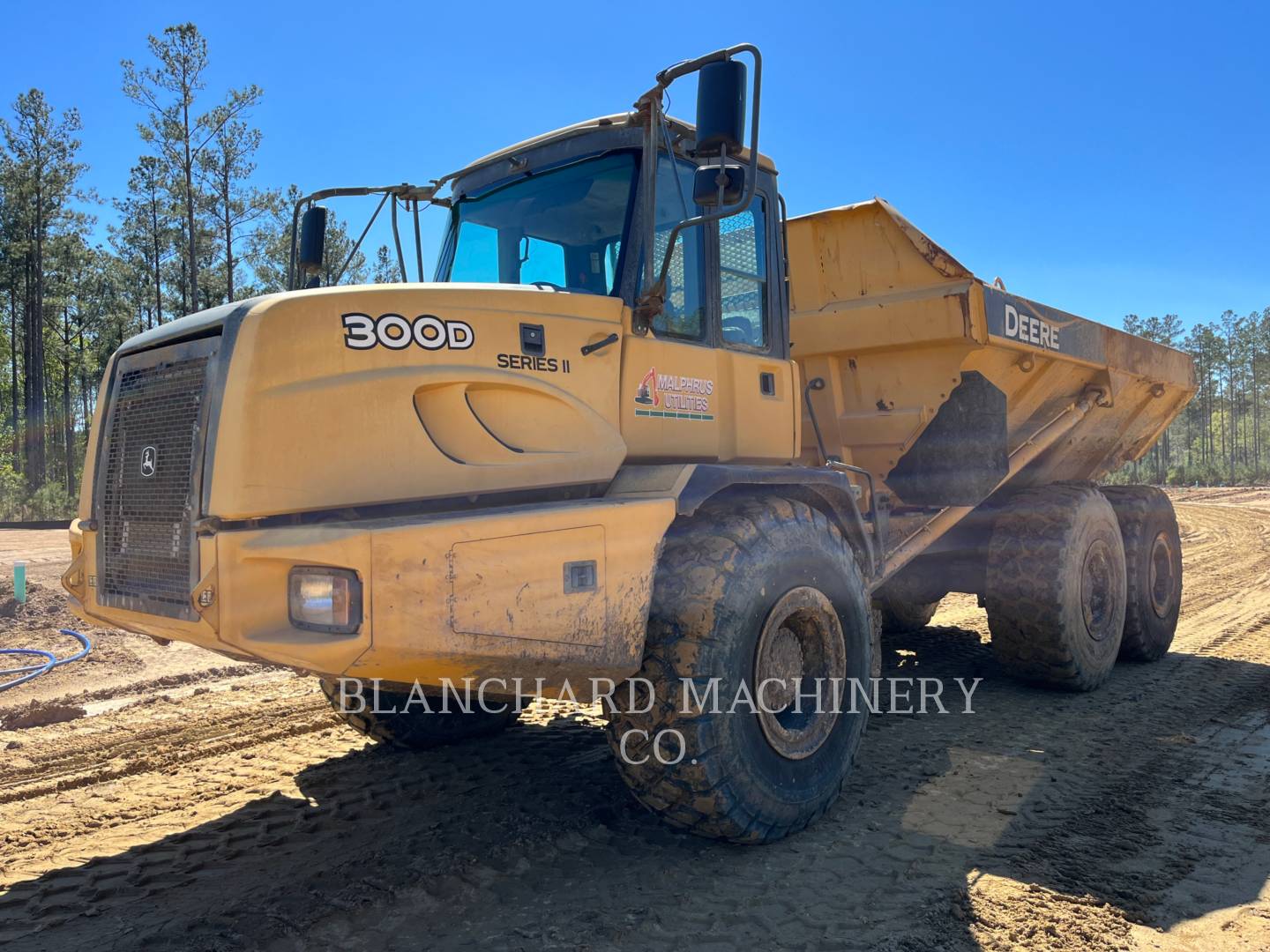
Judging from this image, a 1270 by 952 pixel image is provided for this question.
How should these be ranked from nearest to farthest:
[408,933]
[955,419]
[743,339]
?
[408,933] → [743,339] → [955,419]

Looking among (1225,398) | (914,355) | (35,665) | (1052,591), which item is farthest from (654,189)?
(1225,398)

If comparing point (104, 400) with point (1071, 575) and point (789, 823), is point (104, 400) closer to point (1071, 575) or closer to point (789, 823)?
point (789, 823)

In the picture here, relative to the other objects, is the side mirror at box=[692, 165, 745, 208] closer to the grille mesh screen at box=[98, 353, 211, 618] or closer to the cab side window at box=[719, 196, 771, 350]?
the cab side window at box=[719, 196, 771, 350]

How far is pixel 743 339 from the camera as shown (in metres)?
4.48

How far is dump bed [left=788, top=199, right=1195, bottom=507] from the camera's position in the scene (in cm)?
568

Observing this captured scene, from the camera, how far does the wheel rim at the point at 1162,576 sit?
7.62 meters

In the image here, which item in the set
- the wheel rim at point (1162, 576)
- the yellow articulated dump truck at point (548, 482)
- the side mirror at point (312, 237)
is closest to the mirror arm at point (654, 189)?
the yellow articulated dump truck at point (548, 482)

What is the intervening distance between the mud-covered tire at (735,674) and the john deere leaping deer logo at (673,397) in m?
0.43

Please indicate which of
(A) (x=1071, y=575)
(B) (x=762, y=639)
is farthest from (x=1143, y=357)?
(B) (x=762, y=639)

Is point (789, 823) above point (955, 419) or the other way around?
the other way around

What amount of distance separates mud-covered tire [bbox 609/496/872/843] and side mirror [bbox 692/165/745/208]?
125 centimetres

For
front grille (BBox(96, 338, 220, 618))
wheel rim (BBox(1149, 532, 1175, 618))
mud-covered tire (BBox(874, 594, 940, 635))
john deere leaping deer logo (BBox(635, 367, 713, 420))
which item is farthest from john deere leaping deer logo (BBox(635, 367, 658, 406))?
wheel rim (BBox(1149, 532, 1175, 618))

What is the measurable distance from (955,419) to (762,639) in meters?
3.00

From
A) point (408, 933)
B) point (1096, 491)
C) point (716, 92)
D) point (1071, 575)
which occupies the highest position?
point (716, 92)
